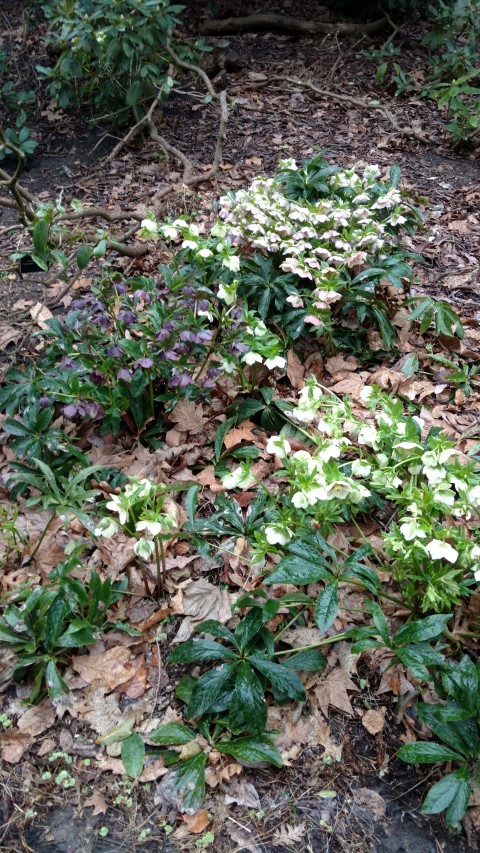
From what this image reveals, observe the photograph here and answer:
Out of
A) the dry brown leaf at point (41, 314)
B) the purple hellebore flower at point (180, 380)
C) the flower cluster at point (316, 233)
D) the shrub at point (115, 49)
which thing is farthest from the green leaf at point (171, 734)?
the shrub at point (115, 49)

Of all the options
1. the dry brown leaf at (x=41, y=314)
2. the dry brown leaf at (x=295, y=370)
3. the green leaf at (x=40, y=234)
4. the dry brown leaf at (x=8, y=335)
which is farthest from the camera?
the dry brown leaf at (x=41, y=314)

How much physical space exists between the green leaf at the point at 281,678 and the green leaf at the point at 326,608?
6.2 inches

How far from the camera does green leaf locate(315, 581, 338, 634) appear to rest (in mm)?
1550

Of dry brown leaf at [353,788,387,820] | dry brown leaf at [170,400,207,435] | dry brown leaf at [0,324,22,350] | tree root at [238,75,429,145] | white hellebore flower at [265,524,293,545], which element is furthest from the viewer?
tree root at [238,75,429,145]

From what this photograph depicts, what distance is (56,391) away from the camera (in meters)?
2.19

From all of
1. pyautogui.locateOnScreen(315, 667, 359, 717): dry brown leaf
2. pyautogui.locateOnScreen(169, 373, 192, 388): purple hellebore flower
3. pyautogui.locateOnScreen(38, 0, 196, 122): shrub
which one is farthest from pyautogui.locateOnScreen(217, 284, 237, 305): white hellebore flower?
pyautogui.locateOnScreen(38, 0, 196, 122): shrub

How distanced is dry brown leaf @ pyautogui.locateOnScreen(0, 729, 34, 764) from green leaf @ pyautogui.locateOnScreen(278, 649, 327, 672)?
2.37 ft

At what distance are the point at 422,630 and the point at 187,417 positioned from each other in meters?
1.17

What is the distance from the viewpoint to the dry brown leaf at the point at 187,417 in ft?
7.63

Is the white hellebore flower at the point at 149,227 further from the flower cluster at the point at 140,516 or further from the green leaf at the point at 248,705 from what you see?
the green leaf at the point at 248,705

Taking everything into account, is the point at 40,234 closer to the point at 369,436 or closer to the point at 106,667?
the point at 369,436

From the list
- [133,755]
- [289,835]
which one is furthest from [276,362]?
[289,835]

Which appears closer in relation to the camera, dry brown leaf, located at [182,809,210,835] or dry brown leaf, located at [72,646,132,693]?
dry brown leaf, located at [182,809,210,835]

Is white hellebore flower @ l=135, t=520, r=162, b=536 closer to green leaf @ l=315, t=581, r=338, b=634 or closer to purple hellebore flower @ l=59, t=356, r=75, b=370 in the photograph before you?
green leaf @ l=315, t=581, r=338, b=634
